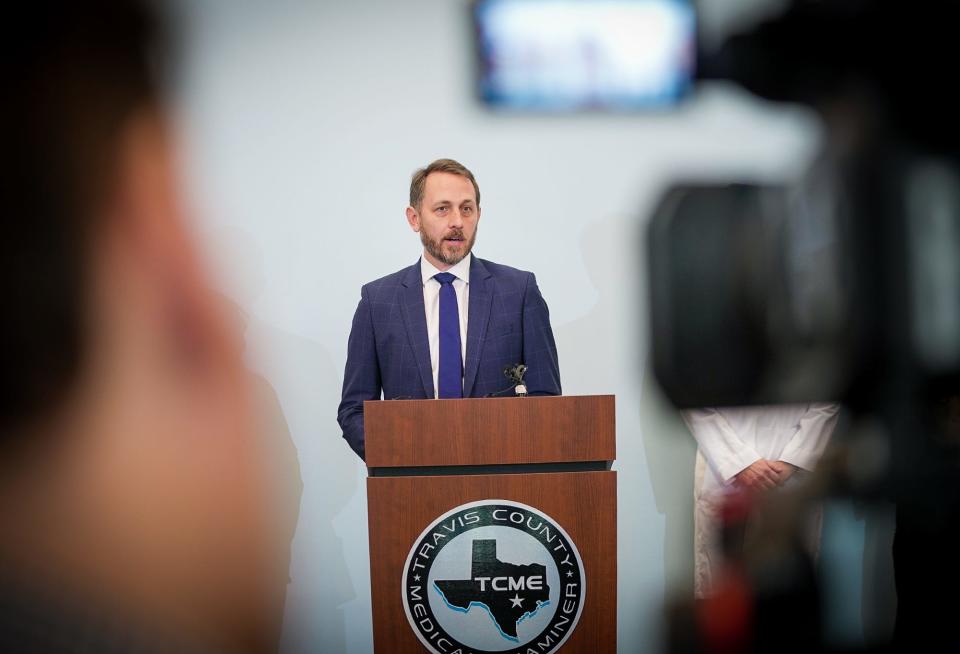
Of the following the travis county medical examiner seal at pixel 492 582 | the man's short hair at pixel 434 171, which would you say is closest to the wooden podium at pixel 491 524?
the travis county medical examiner seal at pixel 492 582

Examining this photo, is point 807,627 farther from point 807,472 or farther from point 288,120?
point 288,120

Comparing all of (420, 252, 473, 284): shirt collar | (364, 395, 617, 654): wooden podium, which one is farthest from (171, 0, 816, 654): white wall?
(364, 395, 617, 654): wooden podium

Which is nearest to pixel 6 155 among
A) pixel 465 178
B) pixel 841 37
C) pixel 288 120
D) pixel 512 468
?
pixel 841 37

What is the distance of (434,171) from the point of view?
266cm

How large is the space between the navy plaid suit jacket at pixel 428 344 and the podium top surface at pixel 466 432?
444mm

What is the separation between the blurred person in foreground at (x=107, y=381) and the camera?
638mm

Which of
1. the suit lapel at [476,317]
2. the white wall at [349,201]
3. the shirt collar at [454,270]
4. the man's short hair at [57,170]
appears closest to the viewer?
the man's short hair at [57,170]

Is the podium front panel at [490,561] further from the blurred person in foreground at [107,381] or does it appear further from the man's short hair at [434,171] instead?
the man's short hair at [434,171]

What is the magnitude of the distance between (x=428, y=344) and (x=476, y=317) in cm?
15

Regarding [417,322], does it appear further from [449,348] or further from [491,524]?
[491,524]

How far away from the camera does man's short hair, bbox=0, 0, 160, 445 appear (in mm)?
590

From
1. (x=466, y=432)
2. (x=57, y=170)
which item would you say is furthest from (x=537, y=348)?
(x=57, y=170)

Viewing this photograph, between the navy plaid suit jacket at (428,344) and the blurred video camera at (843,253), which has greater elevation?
the blurred video camera at (843,253)

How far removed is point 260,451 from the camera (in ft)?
9.75
